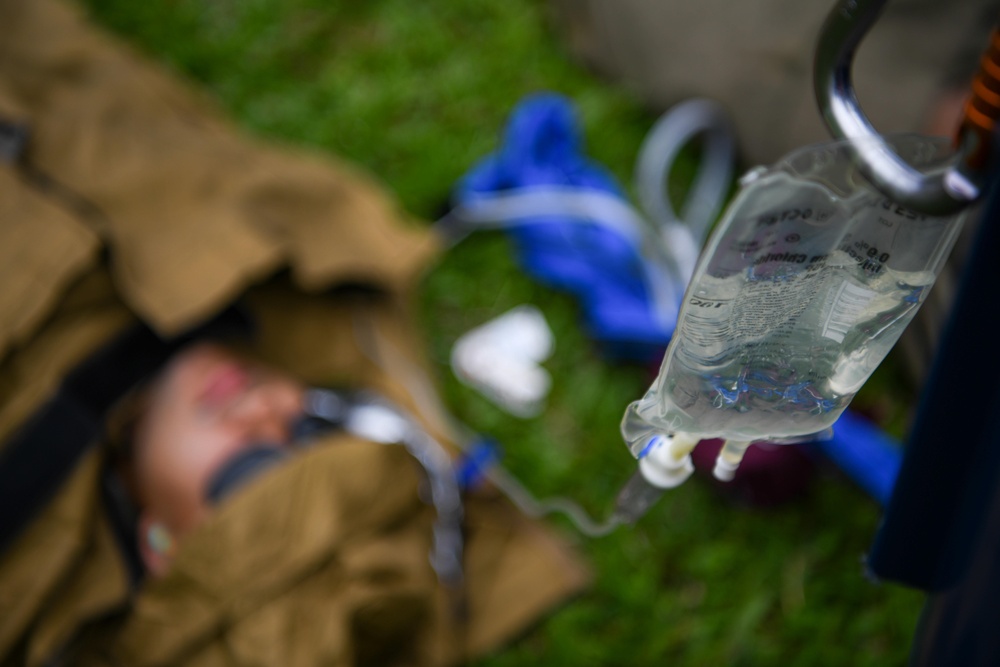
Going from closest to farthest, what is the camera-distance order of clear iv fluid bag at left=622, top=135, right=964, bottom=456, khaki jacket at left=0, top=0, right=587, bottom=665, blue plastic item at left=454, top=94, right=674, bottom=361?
clear iv fluid bag at left=622, top=135, right=964, bottom=456, khaki jacket at left=0, top=0, right=587, bottom=665, blue plastic item at left=454, top=94, right=674, bottom=361

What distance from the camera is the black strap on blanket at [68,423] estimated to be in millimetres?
1113

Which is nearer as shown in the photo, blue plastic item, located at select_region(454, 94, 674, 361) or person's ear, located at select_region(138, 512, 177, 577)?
person's ear, located at select_region(138, 512, 177, 577)

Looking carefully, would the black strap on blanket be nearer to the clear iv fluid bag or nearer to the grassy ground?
the grassy ground

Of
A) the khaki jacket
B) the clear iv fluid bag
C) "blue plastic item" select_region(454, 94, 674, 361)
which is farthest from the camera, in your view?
"blue plastic item" select_region(454, 94, 674, 361)

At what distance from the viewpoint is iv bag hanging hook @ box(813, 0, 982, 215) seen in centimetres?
48

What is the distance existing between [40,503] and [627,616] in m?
0.90

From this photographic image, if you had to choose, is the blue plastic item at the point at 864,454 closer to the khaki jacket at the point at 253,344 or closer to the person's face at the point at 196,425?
the khaki jacket at the point at 253,344

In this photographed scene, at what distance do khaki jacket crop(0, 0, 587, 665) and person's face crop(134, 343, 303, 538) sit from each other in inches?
3.4

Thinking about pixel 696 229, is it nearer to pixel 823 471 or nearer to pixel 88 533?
pixel 823 471

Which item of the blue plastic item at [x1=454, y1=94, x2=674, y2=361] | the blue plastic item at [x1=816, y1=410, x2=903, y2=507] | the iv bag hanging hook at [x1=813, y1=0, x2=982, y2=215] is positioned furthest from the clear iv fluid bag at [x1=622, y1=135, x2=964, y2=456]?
the blue plastic item at [x1=454, y1=94, x2=674, y2=361]

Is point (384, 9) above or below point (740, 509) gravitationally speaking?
above

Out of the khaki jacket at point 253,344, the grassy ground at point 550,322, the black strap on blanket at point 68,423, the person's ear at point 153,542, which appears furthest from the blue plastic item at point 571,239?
the person's ear at point 153,542

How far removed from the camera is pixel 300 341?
153 cm

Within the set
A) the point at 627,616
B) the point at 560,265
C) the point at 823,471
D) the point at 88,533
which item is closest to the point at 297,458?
the point at 88,533
